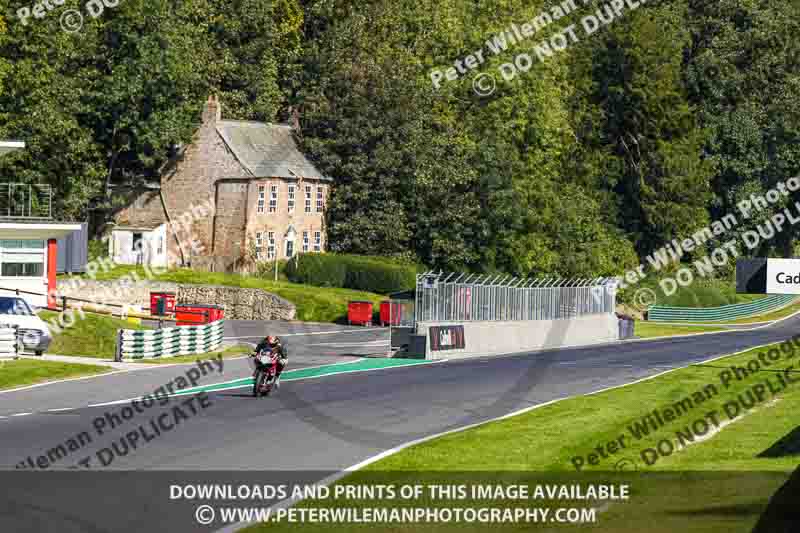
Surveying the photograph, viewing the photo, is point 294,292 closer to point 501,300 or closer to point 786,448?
point 501,300

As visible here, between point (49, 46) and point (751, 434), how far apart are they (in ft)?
167

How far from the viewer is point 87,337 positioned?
45375 mm

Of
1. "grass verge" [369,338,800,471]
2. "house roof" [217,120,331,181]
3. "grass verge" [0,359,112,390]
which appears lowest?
"grass verge" [369,338,800,471]

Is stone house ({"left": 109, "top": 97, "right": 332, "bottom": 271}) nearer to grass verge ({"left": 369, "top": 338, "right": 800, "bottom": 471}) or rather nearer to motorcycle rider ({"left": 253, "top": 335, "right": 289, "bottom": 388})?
grass verge ({"left": 369, "top": 338, "right": 800, "bottom": 471})

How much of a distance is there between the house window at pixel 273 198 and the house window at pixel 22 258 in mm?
25621

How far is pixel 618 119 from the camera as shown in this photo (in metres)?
99.9

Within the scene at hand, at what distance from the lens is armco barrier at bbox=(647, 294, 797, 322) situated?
90.5 m

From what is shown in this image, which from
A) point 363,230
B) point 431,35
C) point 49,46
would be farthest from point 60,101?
point 431,35

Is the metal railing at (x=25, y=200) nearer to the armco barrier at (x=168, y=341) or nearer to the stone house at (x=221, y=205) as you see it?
the stone house at (x=221, y=205)

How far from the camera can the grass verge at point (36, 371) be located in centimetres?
3328

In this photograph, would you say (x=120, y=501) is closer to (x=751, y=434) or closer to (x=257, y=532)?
(x=257, y=532)

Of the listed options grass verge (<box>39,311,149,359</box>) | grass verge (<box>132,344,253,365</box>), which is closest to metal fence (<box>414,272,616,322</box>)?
grass verge (<box>132,344,253,365</box>)

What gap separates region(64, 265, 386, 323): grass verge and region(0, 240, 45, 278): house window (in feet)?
34.0

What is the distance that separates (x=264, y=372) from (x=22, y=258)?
76.5 ft
